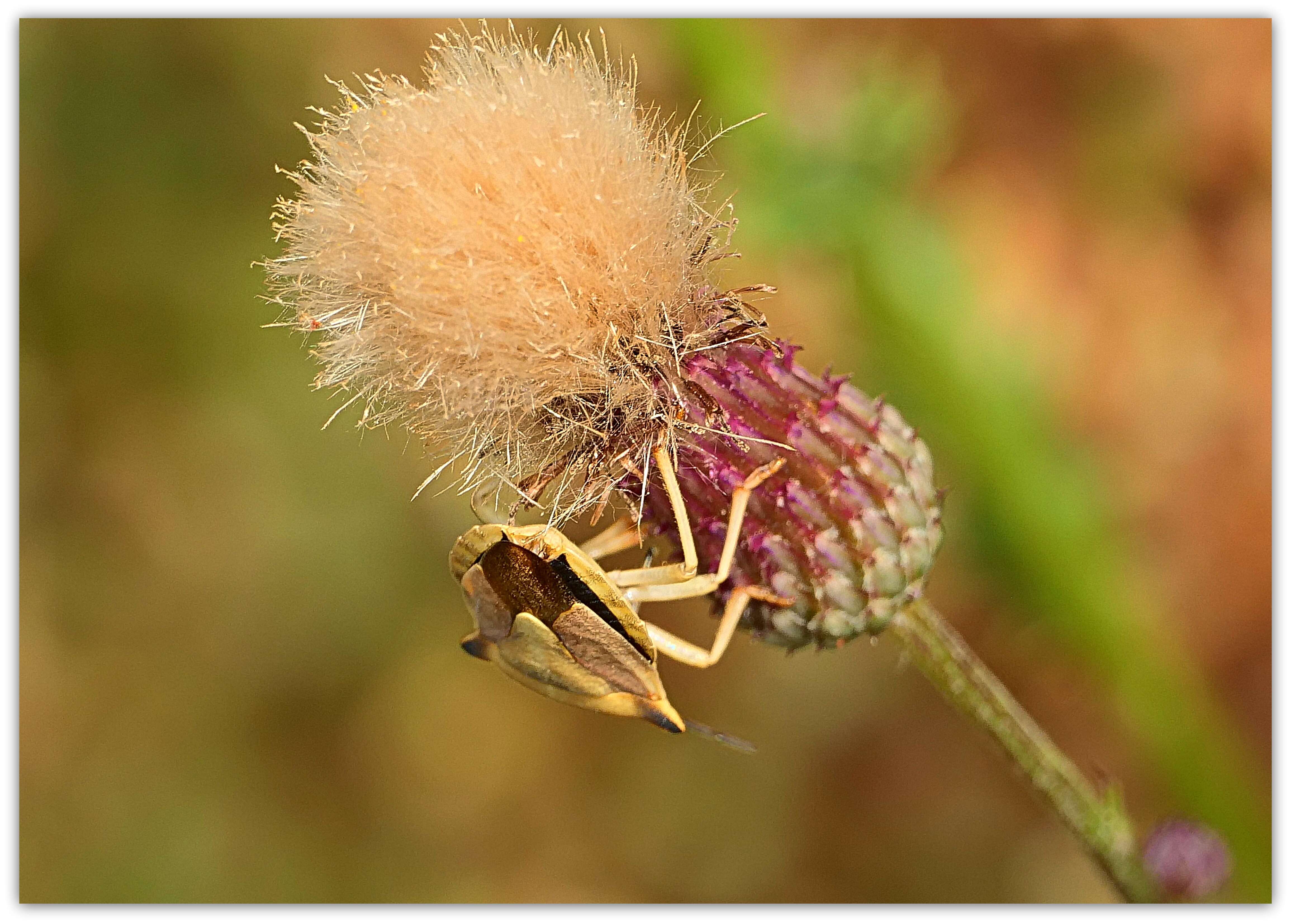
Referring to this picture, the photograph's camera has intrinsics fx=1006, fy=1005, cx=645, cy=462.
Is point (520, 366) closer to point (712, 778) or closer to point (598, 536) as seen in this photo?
point (598, 536)

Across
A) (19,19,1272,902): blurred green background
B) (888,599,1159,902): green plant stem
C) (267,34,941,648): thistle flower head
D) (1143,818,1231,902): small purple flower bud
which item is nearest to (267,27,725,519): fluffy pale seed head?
(267,34,941,648): thistle flower head

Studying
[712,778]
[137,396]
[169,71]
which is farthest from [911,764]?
[169,71]

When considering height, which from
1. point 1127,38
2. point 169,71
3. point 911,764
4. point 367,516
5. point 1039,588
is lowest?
point 911,764

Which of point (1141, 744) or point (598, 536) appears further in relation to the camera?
point (1141, 744)

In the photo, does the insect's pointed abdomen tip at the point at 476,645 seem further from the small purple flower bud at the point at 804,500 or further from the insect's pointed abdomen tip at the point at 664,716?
the small purple flower bud at the point at 804,500

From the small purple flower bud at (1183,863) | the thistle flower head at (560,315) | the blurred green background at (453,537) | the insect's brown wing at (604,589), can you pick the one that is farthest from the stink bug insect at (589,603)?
the blurred green background at (453,537)

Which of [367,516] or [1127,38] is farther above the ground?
[1127,38]
